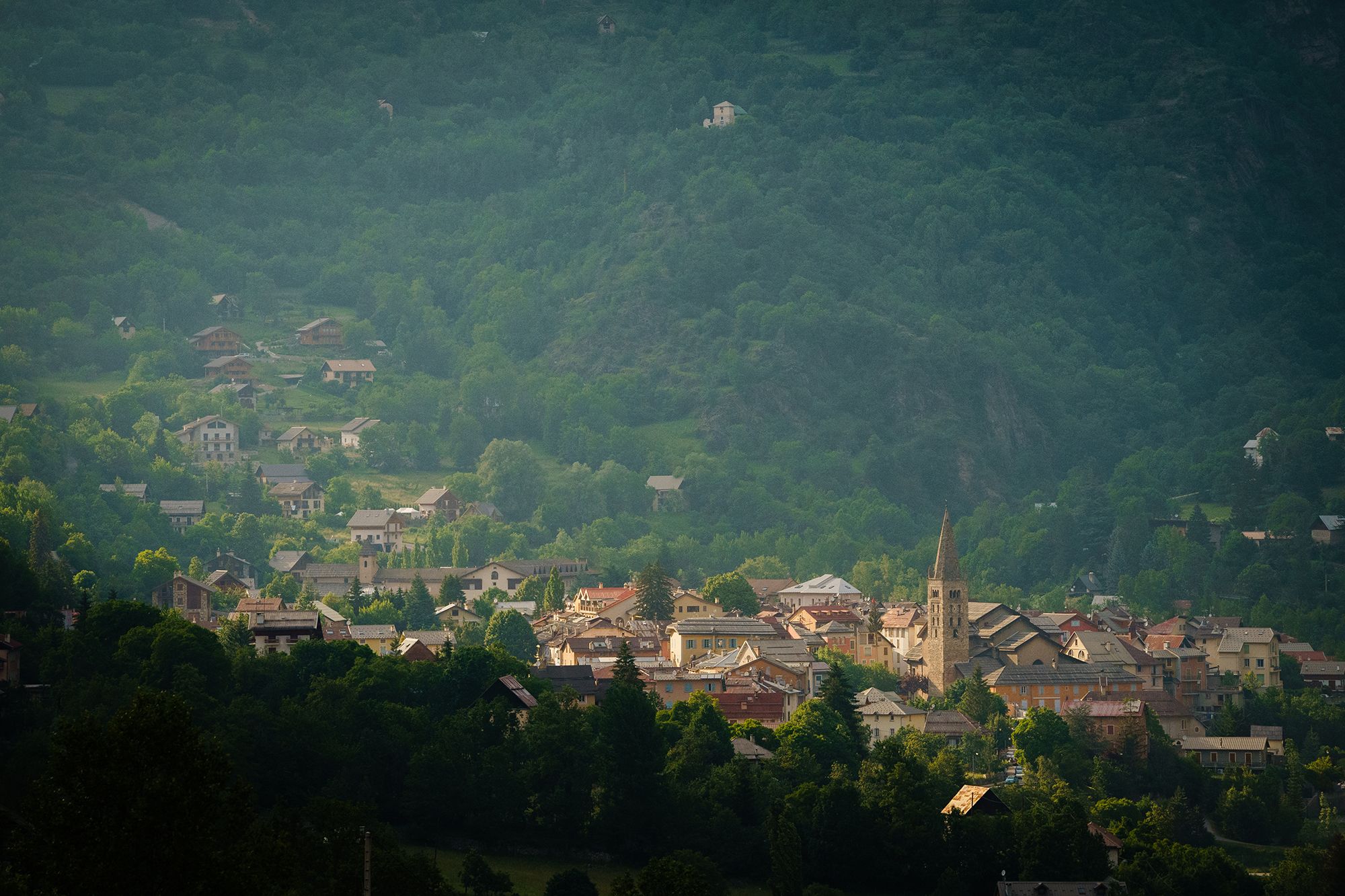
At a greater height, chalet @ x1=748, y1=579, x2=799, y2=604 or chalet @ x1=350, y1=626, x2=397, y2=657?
chalet @ x1=748, y1=579, x2=799, y2=604

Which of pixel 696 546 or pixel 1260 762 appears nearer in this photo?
pixel 1260 762

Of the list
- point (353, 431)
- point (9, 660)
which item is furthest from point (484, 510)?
point (9, 660)

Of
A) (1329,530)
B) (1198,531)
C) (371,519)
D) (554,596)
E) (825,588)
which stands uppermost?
(371,519)

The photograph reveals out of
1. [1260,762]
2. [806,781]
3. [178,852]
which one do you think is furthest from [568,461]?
[178,852]

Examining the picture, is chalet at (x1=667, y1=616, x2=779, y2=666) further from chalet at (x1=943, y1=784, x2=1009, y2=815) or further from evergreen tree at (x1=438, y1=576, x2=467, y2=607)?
chalet at (x1=943, y1=784, x2=1009, y2=815)

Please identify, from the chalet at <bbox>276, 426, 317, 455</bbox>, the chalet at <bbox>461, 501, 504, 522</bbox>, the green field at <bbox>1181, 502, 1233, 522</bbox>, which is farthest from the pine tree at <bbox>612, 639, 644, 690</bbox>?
the chalet at <bbox>276, 426, 317, 455</bbox>

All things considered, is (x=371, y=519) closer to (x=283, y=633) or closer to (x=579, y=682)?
(x=283, y=633)

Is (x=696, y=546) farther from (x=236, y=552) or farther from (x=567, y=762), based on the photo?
(x=567, y=762)
